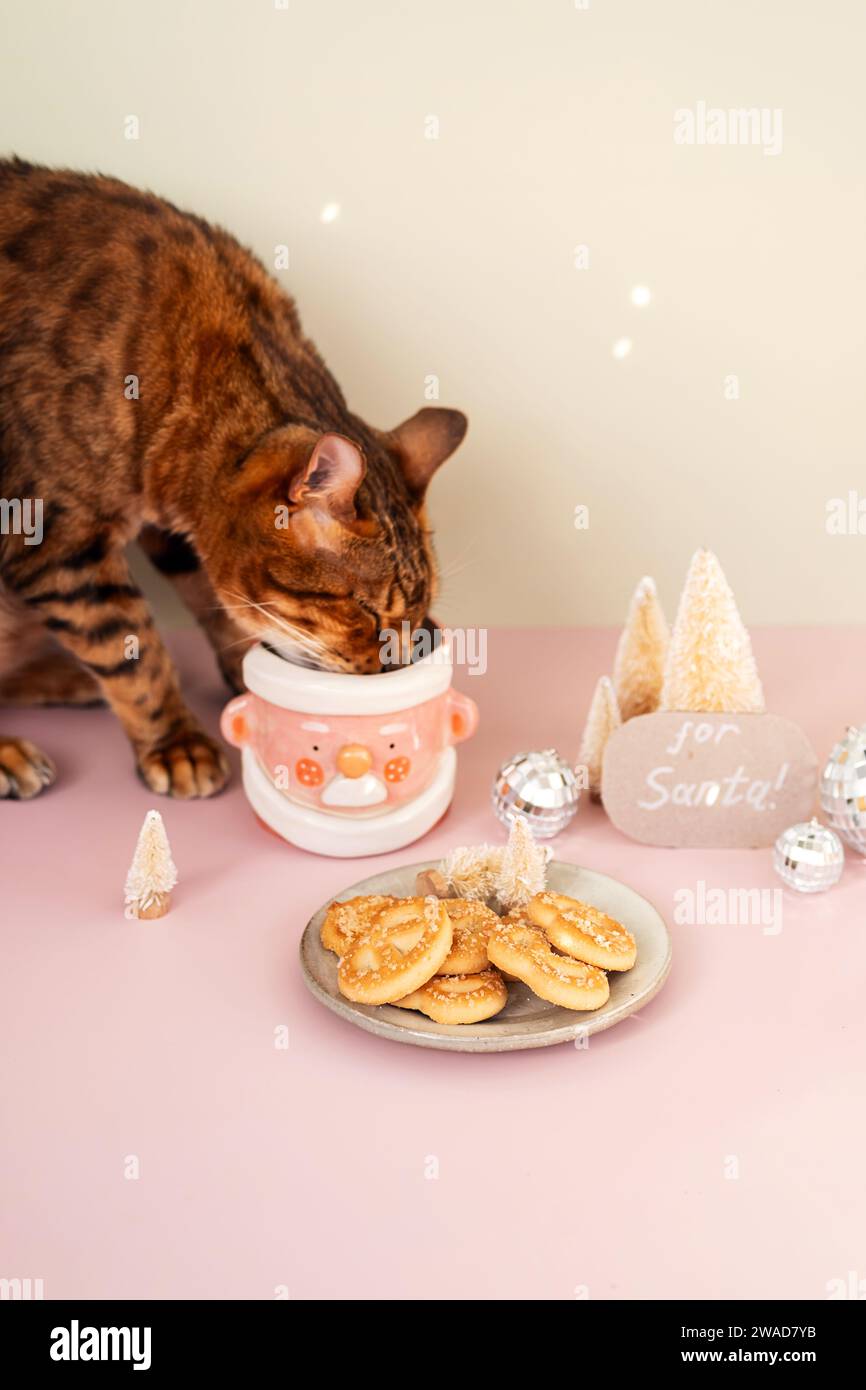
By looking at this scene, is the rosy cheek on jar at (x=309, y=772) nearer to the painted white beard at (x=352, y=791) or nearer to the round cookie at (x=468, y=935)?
the painted white beard at (x=352, y=791)

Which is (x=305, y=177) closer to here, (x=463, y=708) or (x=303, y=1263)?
(x=463, y=708)

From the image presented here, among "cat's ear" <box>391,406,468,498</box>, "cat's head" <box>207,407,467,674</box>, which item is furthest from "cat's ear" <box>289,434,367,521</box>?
"cat's ear" <box>391,406,468,498</box>

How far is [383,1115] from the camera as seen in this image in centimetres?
92

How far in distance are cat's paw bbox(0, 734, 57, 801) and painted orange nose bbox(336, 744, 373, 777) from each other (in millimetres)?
355

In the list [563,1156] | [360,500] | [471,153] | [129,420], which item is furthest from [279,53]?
[563,1156]

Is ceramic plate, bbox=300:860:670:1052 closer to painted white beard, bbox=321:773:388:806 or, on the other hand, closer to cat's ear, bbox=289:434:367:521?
painted white beard, bbox=321:773:388:806

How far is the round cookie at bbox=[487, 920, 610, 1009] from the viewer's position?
97cm

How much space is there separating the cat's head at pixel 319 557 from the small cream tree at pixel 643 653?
0.21 m

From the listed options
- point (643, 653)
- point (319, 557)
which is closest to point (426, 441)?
point (319, 557)

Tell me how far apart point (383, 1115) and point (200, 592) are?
84cm

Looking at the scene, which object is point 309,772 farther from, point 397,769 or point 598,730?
point 598,730

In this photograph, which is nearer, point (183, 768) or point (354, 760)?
point (354, 760)

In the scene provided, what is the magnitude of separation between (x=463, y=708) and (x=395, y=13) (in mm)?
767

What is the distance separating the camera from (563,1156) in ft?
2.90
